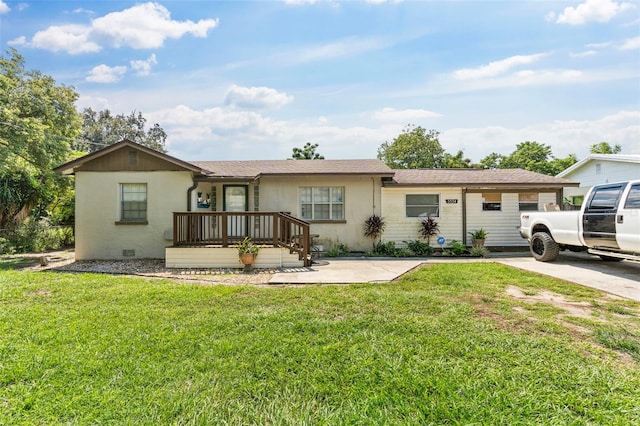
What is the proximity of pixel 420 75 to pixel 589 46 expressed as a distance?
482cm

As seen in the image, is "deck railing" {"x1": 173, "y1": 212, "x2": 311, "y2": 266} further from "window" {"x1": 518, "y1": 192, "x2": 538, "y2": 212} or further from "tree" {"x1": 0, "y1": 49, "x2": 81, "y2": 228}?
"window" {"x1": 518, "y1": 192, "x2": 538, "y2": 212}

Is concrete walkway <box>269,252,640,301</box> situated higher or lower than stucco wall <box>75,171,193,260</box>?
lower

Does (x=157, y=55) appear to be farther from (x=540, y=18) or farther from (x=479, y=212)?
(x=479, y=212)

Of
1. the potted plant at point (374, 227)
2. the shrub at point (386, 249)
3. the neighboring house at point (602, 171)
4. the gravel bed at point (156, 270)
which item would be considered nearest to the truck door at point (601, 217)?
the shrub at point (386, 249)

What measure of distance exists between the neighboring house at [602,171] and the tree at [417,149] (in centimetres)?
1540

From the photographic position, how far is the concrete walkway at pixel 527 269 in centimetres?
637

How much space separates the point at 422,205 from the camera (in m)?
11.6

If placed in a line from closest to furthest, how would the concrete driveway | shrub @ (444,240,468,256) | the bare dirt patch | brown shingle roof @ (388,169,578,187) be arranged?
the bare dirt patch < the concrete driveway < shrub @ (444,240,468,256) < brown shingle roof @ (388,169,578,187)

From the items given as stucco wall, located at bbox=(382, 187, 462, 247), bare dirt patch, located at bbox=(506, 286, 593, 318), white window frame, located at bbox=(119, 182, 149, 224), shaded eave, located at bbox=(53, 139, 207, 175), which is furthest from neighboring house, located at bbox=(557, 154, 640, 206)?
white window frame, located at bbox=(119, 182, 149, 224)

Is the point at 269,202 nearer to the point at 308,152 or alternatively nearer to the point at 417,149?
the point at 417,149

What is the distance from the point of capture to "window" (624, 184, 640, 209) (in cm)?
659

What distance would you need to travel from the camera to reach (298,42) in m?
9.78

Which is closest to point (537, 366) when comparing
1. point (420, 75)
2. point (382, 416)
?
point (382, 416)

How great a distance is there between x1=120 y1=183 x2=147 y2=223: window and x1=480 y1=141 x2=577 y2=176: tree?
36.0 m
